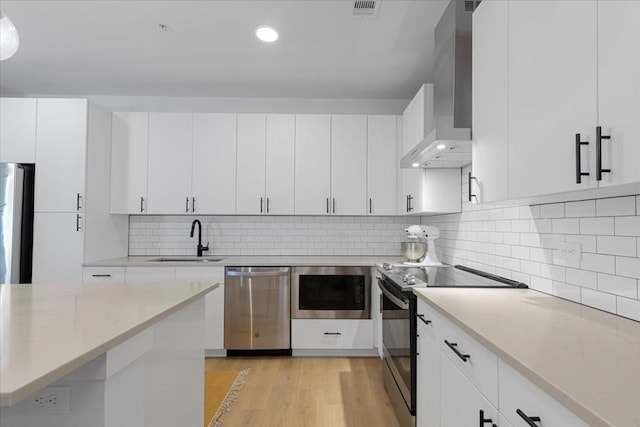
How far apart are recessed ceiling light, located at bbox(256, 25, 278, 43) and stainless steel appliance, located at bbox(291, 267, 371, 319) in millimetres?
1909

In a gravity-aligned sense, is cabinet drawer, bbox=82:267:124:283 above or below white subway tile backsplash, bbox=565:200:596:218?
Result: below

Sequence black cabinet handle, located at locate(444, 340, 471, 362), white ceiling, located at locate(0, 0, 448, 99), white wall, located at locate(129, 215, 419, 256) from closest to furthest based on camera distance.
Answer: black cabinet handle, located at locate(444, 340, 471, 362) → white ceiling, located at locate(0, 0, 448, 99) → white wall, located at locate(129, 215, 419, 256)

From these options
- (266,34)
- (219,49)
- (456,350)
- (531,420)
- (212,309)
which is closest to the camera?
(531,420)

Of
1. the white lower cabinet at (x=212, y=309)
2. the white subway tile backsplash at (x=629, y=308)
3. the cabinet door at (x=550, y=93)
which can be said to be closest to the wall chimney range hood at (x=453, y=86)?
the cabinet door at (x=550, y=93)

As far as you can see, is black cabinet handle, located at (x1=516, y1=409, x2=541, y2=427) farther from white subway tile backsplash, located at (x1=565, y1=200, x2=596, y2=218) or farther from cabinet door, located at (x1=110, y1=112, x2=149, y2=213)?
cabinet door, located at (x1=110, y1=112, x2=149, y2=213)

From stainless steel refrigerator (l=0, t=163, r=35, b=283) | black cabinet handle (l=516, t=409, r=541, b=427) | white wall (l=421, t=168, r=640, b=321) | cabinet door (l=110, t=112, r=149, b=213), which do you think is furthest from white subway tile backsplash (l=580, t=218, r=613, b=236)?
stainless steel refrigerator (l=0, t=163, r=35, b=283)

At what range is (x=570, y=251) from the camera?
1.66m

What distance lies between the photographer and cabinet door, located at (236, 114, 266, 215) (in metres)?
3.67

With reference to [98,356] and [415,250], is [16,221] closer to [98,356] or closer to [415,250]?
[98,356]

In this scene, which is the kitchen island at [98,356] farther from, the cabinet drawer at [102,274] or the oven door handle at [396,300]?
the cabinet drawer at [102,274]

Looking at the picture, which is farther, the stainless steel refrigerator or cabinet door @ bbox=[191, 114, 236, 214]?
cabinet door @ bbox=[191, 114, 236, 214]

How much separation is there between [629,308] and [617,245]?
232 millimetres

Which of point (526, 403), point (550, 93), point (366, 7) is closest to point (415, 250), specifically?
point (366, 7)

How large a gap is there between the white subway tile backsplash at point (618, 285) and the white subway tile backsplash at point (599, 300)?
0.02 meters
